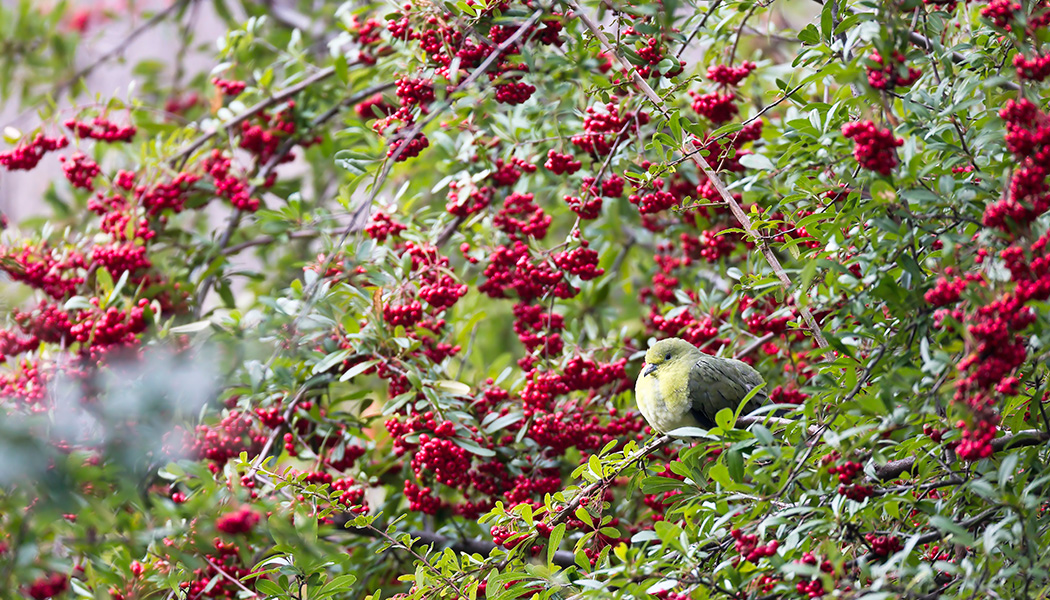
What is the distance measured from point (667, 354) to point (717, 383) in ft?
0.60

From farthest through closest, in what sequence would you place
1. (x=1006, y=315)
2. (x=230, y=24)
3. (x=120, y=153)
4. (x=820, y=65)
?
(x=230, y=24), (x=120, y=153), (x=820, y=65), (x=1006, y=315)

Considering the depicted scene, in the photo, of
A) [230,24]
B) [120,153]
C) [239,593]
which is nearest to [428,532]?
[239,593]

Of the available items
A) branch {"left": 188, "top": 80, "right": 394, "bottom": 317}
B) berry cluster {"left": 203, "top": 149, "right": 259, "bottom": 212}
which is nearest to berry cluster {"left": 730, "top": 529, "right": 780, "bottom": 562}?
branch {"left": 188, "top": 80, "right": 394, "bottom": 317}

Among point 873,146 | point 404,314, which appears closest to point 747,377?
point 404,314

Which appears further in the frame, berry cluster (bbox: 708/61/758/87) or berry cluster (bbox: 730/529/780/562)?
berry cluster (bbox: 708/61/758/87)

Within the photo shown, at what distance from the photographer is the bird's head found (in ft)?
8.68

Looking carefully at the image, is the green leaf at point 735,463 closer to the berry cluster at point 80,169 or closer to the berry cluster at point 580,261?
the berry cluster at point 580,261

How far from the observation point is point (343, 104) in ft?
11.4

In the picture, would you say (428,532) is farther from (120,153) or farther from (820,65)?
(120,153)

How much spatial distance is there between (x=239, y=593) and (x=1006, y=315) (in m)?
2.03

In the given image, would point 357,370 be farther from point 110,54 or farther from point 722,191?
point 110,54

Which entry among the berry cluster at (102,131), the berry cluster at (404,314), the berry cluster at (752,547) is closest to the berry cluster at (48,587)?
the berry cluster at (404,314)

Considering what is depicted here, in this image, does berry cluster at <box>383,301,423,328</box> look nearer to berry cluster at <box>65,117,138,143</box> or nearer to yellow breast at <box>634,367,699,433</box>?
yellow breast at <box>634,367,699,433</box>

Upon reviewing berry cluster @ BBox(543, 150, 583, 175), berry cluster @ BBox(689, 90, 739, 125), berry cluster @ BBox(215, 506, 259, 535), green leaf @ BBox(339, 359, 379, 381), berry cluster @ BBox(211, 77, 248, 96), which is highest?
berry cluster @ BBox(211, 77, 248, 96)
